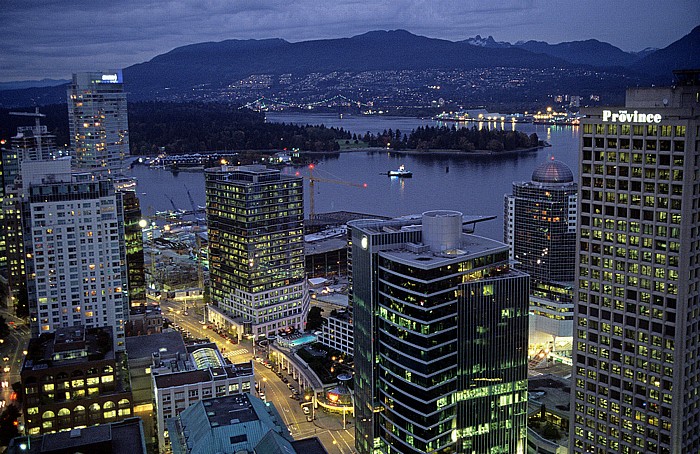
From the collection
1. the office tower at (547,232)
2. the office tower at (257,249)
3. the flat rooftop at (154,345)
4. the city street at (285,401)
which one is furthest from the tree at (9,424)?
the office tower at (547,232)

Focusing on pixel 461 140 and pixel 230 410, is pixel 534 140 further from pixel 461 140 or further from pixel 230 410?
pixel 230 410

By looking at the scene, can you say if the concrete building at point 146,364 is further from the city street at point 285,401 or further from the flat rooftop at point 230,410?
the flat rooftop at point 230,410

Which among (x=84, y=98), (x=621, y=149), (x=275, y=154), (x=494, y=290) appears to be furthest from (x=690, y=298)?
(x=275, y=154)

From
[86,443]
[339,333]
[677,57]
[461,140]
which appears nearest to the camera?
[86,443]

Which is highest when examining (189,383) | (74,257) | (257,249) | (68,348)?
(74,257)

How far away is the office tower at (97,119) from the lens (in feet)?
349

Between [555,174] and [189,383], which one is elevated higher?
[555,174]

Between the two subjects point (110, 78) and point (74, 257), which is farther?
point (110, 78)

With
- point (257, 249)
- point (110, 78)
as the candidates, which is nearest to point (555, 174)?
point (257, 249)

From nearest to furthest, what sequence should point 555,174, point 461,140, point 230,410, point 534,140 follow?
point 230,410
point 555,174
point 534,140
point 461,140

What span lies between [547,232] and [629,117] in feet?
95.7

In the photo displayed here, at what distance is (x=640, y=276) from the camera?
2280 cm

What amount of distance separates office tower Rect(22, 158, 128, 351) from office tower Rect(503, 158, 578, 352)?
82.8ft

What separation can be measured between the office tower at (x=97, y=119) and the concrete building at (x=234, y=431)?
8465 cm
